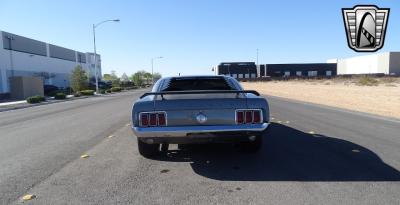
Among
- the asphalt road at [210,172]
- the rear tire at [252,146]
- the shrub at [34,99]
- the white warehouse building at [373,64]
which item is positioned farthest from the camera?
the white warehouse building at [373,64]

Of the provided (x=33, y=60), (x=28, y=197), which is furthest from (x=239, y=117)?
(x=33, y=60)

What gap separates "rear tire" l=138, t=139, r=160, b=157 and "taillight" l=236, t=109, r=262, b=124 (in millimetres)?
1675

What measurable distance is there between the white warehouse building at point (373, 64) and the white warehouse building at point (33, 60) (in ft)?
277

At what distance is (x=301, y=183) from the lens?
4.71 metres

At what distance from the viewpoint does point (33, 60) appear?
57438 mm

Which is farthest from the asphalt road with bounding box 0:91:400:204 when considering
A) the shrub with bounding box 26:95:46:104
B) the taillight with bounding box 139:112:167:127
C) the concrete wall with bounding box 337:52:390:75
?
the concrete wall with bounding box 337:52:390:75

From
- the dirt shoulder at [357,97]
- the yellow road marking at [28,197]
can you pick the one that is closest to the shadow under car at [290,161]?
the yellow road marking at [28,197]

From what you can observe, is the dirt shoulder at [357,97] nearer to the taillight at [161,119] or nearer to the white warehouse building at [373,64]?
the taillight at [161,119]

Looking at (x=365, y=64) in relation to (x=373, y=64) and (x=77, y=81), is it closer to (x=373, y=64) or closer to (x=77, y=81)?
(x=373, y=64)

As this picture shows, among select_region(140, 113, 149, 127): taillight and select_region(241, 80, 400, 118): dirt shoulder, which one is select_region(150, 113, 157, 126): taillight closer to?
select_region(140, 113, 149, 127): taillight

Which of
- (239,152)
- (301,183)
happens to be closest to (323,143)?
(239,152)

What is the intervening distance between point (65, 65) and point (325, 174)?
75.9 meters

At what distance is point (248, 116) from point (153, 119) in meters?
1.37

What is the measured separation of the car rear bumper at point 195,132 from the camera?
5.15 m
